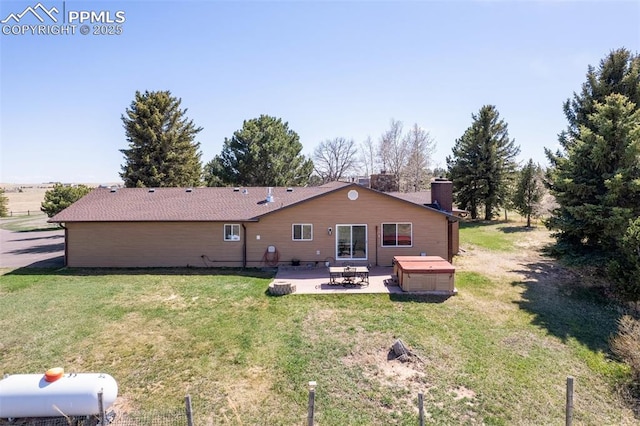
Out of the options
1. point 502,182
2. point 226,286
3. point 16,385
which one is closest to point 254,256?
point 226,286

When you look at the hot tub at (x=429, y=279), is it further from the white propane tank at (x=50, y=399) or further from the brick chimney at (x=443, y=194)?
the white propane tank at (x=50, y=399)

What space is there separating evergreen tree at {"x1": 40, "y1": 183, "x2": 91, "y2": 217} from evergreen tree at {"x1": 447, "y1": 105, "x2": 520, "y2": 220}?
33.4m

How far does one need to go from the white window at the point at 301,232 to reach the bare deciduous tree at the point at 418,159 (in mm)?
27410

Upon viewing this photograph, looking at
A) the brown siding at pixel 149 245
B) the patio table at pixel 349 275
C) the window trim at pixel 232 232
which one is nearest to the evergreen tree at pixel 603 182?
the patio table at pixel 349 275

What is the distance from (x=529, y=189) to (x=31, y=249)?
1417 inches

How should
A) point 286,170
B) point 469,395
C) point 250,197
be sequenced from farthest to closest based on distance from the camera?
point 286,170 → point 250,197 → point 469,395

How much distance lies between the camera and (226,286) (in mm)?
14367

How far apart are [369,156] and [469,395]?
141ft

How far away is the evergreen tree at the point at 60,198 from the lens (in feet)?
98.7

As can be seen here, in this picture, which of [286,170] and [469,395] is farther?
[286,170]

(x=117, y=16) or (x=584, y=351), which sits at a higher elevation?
(x=117, y=16)

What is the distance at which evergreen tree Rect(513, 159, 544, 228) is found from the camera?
29.9m

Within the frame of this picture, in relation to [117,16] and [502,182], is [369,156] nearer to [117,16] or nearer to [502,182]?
[502,182]

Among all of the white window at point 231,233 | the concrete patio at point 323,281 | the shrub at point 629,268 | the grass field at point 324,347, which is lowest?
the grass field at point 324,347
